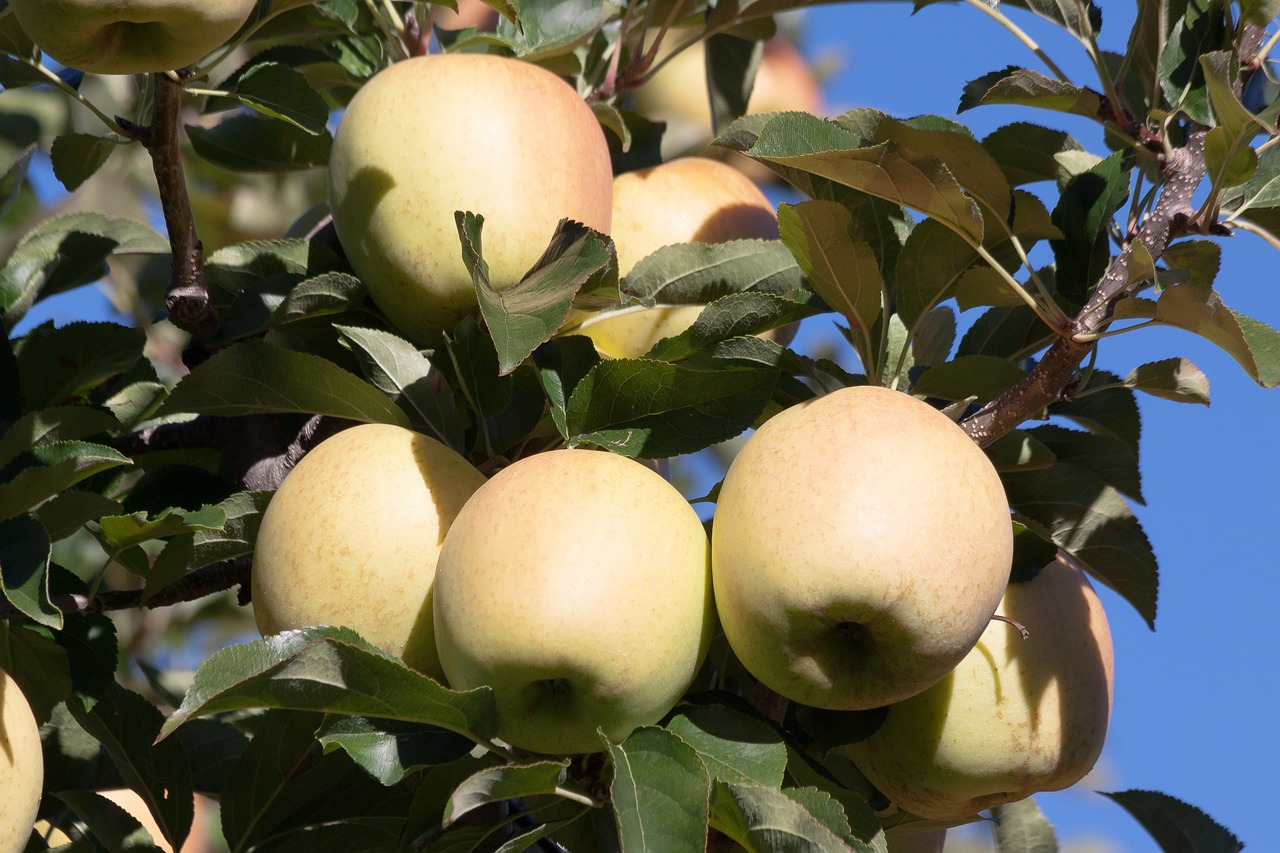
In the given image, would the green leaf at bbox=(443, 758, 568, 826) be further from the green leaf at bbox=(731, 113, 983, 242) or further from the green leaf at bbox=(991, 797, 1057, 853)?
the green leaf at bbox=(991, 797, 1057, 853)

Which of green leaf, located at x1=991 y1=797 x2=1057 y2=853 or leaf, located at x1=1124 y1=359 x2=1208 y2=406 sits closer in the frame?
leaf, located at x1=1124 y1=359 x2=1208 y2=406

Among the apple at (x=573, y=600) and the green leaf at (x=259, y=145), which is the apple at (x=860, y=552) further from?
the green leaf at (x=259, y=145)

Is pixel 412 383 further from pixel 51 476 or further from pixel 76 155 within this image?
pixel 76 155

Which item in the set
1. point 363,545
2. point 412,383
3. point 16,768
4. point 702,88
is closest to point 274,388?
point 412,383

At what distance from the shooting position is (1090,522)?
1.68 metres

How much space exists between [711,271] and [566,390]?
0.26 meters

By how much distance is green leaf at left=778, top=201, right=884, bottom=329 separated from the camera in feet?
4.78

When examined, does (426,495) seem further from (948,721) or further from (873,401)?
(948,721)

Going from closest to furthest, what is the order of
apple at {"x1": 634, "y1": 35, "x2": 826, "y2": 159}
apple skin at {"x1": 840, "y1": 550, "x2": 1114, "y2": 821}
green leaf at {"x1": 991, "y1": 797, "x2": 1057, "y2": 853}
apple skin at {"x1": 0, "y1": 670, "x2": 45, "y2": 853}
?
apple skin at {"x1": 0, "y1": 670, "x2": 45, "y2": 853} → apple skin at {"x1": 840, "y1": 550, "x2": 1114, "y2": 821} → green leaf at {"x1": 991, "y1": 797, "x2": 1057, "y2": 853} → apple at {"x1": 634, "y1": 35, "x2": 826, "y2": 159}

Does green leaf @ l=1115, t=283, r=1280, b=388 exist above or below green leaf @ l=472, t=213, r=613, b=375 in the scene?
above

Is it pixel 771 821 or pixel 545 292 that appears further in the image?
pixel 545 292

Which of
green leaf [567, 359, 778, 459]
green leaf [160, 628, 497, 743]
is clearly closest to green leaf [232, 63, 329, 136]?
green leaf [567, 359, 778, 459]

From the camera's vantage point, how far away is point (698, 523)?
54.6 inches

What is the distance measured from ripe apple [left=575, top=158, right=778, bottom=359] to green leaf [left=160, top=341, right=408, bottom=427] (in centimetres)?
31
